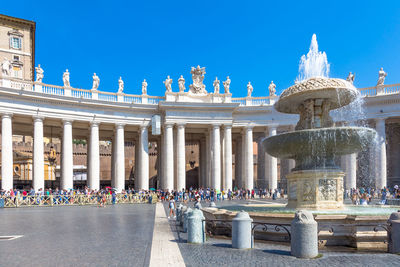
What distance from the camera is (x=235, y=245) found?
10.7m

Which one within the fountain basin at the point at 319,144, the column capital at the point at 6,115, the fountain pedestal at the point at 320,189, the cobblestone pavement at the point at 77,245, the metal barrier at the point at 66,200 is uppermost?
the column capital at the point at 6,115

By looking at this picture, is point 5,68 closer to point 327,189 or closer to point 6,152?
point 6,152

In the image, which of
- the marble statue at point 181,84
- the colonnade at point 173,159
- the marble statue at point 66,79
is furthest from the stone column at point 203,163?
the marble statue at point 66,79

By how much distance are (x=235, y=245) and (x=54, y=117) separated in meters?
32.0

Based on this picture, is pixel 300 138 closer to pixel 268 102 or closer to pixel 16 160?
pixel 268 102

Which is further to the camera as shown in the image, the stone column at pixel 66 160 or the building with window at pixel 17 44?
the building with window at pixel 17 44

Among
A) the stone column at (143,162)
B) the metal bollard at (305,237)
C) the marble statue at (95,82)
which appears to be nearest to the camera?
the metal bollard at (305,237)

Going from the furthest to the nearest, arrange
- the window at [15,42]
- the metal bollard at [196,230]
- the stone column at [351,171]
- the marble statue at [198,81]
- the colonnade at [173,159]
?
Answer: 1. the window at [15,42]
2. the marble statue at [198,81]
3. the stone column at [351,171]
4. the colonnade at [173,159]
5. the metal bollard at [196,230]

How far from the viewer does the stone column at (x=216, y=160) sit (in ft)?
140

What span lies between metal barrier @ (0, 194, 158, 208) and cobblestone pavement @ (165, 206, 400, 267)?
23604 millimetres

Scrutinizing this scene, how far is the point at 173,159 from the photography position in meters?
44.7

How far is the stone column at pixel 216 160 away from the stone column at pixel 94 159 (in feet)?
41.2

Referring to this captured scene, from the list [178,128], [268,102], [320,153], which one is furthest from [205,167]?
[320,153]

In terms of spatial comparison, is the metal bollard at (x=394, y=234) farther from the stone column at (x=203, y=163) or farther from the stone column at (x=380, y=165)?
the stone column at (x=203, y=163)
